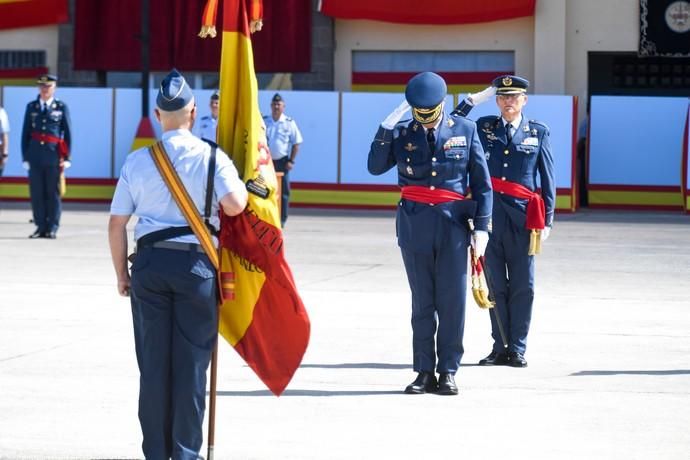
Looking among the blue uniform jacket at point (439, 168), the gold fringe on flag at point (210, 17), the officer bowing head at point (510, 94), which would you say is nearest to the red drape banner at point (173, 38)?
the officer bowing head at point (510, 94)

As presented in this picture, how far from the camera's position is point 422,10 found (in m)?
30.0

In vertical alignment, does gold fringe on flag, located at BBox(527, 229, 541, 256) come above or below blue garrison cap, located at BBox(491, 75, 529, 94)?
below

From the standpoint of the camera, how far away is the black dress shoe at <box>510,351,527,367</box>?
9727 mm

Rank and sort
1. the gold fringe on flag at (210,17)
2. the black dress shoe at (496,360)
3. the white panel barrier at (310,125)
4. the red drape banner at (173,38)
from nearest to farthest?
1. the gold fringe on flag at (210,17)
2. the black dress shoe at (496,360)
3. the white panel barrier at (310,125)
4. the red drape banner at (173,38)

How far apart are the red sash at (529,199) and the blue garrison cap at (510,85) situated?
0.61m

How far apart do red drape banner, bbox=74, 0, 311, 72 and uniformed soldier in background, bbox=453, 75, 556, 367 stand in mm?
20812

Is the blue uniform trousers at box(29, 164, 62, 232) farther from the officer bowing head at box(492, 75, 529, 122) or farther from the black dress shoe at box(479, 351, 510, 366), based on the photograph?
the black dress shoe at box(479, 351, 510, 366)

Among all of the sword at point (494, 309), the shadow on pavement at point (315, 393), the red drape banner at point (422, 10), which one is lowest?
the shadow on pavement at point (315, 393)

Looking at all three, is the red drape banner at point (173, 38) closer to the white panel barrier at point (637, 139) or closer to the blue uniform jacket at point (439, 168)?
the white panel barrier at point (637, 139)

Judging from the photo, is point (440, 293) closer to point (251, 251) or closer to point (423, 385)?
point (423, 385)

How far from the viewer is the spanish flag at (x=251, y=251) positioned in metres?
6.55

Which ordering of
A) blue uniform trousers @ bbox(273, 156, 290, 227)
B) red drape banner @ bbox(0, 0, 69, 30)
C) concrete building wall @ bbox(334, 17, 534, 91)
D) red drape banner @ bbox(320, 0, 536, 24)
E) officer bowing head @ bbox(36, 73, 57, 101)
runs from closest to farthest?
1. officer bowing head @ bbox(36, 73, 57, 101)
2. blue uniform trousers @ bbox(273, 156, 290, 227)
3. red drape banner @ bbox(320, 0, 536, 24)
4. concrete building wall @ bbox(334, 17, 534, 91)
5. red drape banner @ bbox(0, 0, 69, 30)

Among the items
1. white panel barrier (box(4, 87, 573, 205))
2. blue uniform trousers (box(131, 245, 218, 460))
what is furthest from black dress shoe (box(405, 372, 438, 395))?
white panel barrier (box(4, 87, 573, 205))

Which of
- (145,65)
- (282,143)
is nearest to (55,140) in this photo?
(282,143)
